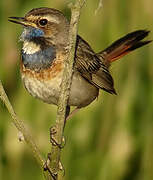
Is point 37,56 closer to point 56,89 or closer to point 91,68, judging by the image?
point 56,89

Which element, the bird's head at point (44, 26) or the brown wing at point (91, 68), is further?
the brown wing at point (91, 68)

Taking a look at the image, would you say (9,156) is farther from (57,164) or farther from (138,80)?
(57,164)

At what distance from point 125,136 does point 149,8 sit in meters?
0.86

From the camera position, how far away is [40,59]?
10.7 feet

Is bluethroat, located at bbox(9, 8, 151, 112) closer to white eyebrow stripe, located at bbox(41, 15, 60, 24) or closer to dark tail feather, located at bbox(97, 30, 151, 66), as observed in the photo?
white eyebrow stripe, located at bbox(41, 15, 60, 24)

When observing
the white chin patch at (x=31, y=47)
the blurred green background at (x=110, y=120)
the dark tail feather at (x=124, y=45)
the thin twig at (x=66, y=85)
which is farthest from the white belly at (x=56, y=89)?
the thin twig at (x=66, y=85)

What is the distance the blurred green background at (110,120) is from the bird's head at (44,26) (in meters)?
0.51

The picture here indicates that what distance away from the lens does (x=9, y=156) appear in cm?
385

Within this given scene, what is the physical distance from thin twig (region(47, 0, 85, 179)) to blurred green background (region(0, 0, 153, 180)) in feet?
3.43

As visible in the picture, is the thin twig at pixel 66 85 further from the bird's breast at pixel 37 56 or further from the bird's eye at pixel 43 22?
the bird's eye at pixel 43 22

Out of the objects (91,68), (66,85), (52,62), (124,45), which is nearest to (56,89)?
(52,62)

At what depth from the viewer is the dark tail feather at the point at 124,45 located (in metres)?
3.93

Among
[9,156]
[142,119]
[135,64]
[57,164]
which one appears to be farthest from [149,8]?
[57,164]

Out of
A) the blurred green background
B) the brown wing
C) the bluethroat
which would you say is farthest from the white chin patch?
the blurred green background
